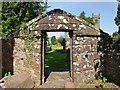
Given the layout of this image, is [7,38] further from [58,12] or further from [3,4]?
[58,12]

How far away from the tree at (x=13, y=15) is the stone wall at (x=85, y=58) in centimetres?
402

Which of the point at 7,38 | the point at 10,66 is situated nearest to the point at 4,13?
the point at 7,38

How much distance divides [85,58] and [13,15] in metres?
6.15

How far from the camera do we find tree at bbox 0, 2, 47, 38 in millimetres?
13881

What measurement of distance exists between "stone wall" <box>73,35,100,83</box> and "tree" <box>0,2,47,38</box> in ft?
13.2

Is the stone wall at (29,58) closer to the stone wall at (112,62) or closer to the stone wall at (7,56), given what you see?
the stone wall at (7,56)

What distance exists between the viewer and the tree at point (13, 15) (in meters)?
13.9

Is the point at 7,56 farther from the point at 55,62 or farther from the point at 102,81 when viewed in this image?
the point at 55,62

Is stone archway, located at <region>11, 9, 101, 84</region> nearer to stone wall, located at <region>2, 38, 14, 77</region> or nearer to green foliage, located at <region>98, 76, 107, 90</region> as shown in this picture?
green foliage, located at <region>98, 76, 107, 90</region>

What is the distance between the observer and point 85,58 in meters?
12.3

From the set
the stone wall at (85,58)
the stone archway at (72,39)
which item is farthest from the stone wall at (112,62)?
the stone archway at (72,39)

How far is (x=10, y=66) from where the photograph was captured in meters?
14.0

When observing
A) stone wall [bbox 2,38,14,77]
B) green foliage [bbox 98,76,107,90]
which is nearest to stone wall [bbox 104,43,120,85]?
green foliage [bbox 98,76,107,90]

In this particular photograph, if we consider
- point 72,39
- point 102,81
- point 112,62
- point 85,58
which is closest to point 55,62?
point 85,58
